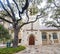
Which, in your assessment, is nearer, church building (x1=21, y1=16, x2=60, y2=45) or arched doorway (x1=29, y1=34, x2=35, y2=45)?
church building (x1=21, y1=16, x2=60, y2=45)

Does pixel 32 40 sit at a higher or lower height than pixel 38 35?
lower

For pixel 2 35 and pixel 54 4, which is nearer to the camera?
pixel 2 35

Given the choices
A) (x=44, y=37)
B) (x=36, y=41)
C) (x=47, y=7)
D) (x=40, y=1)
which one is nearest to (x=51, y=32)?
(x=44, y=37)

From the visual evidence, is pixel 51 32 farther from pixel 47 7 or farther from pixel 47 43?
pixel 47 7

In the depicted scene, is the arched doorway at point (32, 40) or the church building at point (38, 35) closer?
the church building at point (38, 35)

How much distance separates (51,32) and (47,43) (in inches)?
121

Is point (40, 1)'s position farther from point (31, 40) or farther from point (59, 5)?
point (31, 40)

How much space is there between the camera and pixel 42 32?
3909cm

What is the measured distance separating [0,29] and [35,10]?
17.8 meters

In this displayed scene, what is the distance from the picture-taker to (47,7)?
76.2 ft

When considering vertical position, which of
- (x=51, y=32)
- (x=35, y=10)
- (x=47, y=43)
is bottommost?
(x=47, y=43)

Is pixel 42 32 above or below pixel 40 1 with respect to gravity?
below

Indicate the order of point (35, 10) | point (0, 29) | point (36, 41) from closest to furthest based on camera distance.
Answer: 1. point (0, 29)
2. point (35, 10)
3. point (36, 41)

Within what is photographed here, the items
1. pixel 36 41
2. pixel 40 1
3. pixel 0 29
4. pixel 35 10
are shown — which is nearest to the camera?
pixel 0 29
